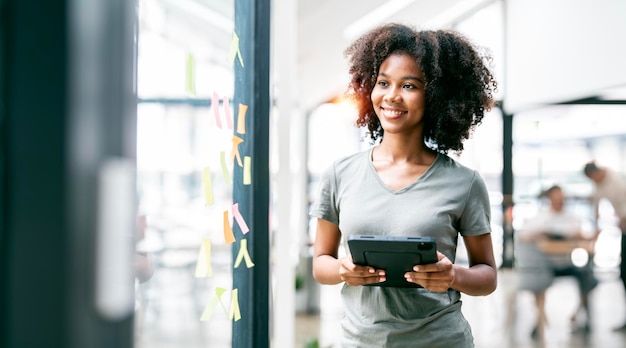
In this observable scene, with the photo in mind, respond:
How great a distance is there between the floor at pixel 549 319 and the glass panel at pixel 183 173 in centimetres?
200

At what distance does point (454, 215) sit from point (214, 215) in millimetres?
695

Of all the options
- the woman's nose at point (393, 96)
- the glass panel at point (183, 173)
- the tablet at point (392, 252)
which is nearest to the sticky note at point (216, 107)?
the glass panel at point (183, 173)

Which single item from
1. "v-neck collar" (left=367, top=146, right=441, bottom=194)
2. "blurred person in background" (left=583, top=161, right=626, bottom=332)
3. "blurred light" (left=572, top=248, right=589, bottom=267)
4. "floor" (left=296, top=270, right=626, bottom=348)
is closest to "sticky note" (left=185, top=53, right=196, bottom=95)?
"v-neck collar" (left=367, top=146, right=441, bottom=194)

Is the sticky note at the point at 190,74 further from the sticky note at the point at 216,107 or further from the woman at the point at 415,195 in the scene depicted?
the woman at the point at 415,195

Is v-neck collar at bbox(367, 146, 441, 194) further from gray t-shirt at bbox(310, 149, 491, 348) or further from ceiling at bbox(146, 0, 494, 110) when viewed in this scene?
ceiling at bbox(146, 0, 494, 110)

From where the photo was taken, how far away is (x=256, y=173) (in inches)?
89.0

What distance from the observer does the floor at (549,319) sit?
426cm

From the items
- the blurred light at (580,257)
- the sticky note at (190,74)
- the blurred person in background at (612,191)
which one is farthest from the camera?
the blurred light at (580,257)

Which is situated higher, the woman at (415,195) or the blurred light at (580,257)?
the woman at (415,195)

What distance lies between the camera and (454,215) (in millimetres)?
1396

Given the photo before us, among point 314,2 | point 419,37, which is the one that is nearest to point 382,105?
point 419,37

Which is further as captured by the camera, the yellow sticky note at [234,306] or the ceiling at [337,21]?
the ceiling at [337,21]

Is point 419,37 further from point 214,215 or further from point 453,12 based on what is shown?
point 453,12

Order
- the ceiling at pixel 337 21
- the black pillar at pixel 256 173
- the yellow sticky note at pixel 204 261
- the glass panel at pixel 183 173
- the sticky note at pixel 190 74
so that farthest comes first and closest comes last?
the ceiling at pixel 337 21 < the black pillar at pixel 256 173 < the yellow sticky note at pixel 204 261 < the sticky note at pixel 190 74 < the glass panel at pixel 183 173
